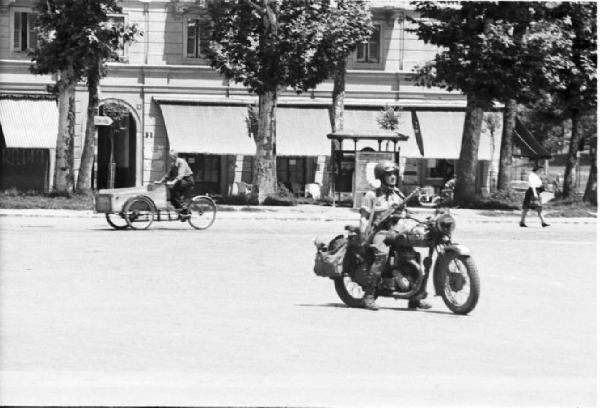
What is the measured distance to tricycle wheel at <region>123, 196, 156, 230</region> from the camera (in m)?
26.9

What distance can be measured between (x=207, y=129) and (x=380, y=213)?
103ft

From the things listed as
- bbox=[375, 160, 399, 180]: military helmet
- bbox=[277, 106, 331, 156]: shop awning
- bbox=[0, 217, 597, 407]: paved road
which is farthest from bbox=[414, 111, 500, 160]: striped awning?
bbox=[375, 160, 399, 180]: military helmet

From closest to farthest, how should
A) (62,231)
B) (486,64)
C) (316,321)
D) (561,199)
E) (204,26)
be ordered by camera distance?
(316,321) < (62,231) < (486,64) < (204,26) < (561,199)

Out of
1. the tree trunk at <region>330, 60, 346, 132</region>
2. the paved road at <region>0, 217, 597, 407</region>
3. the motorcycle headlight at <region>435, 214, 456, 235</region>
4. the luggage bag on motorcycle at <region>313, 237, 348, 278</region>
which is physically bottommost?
the paved road at <region>0, 217, 597, 407</region>

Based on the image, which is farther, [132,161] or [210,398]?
[132,161]

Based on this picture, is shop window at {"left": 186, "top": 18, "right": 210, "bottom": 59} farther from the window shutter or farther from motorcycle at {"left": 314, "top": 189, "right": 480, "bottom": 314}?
motorcycle at {"left": 314, "top": 189, "right": 480, "bottom": 314}

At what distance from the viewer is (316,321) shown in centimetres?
1369

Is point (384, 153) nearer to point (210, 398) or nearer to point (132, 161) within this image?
point (132, 161)

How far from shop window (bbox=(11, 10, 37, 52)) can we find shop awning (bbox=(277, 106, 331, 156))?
793 cm

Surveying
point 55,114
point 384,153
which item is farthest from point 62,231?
point 55,114

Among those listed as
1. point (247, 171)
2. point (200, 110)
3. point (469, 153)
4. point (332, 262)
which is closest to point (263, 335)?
point (332, 262)

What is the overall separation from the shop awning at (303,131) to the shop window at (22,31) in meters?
7.93

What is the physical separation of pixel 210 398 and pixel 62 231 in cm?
1821

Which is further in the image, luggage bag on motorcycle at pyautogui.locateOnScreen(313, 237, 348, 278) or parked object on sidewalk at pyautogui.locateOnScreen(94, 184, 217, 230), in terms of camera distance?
parked object on sidewalk at pyautogui.locateOnScreen(94, 184, 217, 230)
